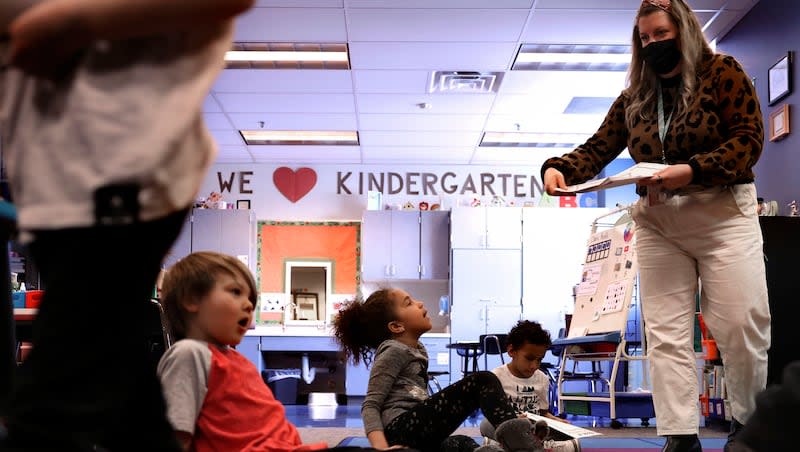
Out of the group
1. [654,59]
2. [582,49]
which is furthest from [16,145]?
[582,49]

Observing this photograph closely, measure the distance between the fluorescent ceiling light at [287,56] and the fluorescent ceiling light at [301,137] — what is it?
2.02 metres

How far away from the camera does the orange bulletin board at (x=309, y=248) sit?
9875 mm

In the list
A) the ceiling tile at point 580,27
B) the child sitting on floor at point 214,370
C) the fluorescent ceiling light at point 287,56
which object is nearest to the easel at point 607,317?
the ceiling tile at point 580,27

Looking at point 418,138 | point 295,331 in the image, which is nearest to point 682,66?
point 418,138

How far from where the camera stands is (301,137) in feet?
29.3

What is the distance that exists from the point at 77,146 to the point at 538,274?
8385 mm

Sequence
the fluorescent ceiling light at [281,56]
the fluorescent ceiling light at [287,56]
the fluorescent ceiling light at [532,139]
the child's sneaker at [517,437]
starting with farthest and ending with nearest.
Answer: the fluorescent ceiling light at [532,139]
the fluorescent ceiling light at [281,56]
the fluorescent ceiling light at [287,56]
the child's sneaker at [517,437]

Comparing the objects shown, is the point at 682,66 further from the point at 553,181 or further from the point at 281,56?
the point at 281,56

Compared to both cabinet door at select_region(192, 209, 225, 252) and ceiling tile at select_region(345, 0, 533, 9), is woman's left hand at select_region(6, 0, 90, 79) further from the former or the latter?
cabinet door at select_region(192, 209, 225, 252)

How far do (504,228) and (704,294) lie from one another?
6638 millimetres

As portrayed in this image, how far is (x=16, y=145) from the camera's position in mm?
1010

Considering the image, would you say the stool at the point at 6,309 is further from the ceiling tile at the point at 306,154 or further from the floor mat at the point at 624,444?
the ceiling tile at the point at 306,154

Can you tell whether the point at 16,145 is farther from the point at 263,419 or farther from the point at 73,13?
the point at 263,419

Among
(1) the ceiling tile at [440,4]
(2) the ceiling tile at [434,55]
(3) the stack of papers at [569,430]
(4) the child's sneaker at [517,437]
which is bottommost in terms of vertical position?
(3) the stack of papers at [569,430]
